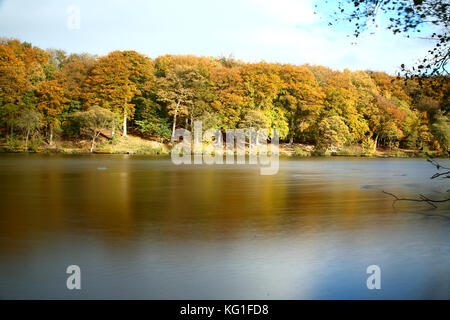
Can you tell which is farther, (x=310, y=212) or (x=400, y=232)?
(x=310, y=212)

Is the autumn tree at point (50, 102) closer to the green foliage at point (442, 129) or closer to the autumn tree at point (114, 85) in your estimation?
the autumn tree at point (114, 85)

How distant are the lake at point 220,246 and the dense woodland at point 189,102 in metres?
41.3

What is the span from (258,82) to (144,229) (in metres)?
55.0

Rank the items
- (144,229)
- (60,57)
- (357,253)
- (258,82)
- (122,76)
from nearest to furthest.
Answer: (357,253) → (144,229) → (122,76) → (258,82) → (60,57)

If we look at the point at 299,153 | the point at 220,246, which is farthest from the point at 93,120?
the point at 220,246

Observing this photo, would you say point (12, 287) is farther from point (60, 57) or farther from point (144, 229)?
point (60, 57)

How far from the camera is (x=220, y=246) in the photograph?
793 cm

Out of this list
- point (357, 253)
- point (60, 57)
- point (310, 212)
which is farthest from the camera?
point (60, 57)

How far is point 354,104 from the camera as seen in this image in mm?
66312

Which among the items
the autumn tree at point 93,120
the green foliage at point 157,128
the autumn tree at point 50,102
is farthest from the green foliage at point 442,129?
the autumn tree at point 50,102

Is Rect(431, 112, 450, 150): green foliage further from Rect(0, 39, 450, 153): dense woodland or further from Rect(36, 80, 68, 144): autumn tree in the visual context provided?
Rect(36, 80, 68, 144): autumn tree

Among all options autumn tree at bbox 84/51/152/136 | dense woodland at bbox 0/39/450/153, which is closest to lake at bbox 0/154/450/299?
dense woodland at bbox 0/39/450/153

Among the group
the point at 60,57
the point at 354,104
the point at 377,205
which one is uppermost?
the point at 60,57
